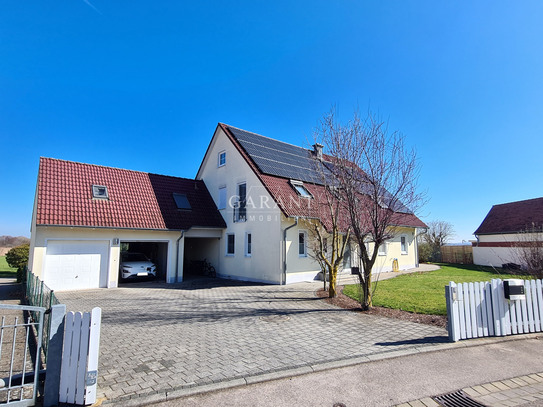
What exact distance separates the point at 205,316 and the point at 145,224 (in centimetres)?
829

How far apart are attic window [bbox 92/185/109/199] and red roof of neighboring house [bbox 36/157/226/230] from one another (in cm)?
16

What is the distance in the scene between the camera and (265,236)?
1498 cm

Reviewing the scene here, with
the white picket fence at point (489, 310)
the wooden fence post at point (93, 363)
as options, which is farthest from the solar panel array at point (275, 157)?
the wooden fence post at point (93, 363)

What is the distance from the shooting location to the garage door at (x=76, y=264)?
12.6 m

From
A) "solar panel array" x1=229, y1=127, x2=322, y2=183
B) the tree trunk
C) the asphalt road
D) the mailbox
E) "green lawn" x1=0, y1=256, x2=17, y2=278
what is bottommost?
"green lawn" x1=0, y1=256, x2=17, y2=278

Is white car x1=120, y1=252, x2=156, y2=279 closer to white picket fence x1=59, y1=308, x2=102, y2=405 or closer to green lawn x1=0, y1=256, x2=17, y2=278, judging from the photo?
white picket fence x1=59, y1=308, x2=102, y2=405

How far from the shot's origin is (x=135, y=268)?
1523 centimetres

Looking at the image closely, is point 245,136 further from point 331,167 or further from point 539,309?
point 539,309

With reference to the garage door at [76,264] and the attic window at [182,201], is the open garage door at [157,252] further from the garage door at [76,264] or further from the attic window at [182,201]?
the attic window at [182,201]

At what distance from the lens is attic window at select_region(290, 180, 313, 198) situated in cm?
1617

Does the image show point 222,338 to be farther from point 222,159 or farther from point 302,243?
point 222,159

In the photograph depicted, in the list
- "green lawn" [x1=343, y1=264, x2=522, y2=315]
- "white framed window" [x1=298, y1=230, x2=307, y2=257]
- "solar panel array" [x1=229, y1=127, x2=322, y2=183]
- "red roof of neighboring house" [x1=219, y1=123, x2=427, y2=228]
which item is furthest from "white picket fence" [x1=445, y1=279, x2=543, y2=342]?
"solar panel array" [x1=229, y1=127, x2=322, y2=183]

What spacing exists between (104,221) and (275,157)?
9.82 m

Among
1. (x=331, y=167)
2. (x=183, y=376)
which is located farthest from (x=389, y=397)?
(x=331, y=167)
